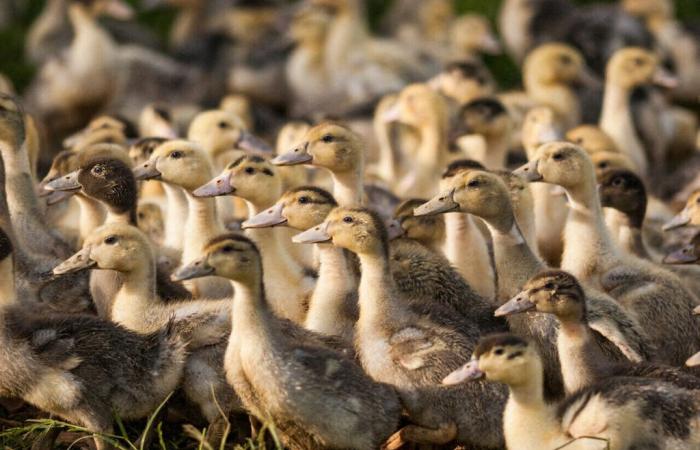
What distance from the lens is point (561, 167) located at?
27.5 ft

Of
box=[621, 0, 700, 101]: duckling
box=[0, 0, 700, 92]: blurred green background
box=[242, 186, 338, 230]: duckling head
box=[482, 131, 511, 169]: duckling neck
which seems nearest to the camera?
box=[242, 186, 338, 230]: duckling head

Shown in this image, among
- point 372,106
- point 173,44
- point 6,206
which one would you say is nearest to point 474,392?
point 6,206

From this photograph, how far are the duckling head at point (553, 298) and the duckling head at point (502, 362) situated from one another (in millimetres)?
438

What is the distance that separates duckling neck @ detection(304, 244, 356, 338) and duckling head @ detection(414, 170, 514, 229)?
0.62 metres

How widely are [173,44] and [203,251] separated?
37.3 ft

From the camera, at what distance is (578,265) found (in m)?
8.23

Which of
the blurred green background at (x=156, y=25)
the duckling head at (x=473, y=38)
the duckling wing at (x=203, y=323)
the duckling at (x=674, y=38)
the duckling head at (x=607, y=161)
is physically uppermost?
the duckling head at (x=607, y=161)

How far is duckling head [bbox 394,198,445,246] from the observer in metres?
8.30

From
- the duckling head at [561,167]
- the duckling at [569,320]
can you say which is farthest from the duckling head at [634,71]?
the duckling at [569,320]

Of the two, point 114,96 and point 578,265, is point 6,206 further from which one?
point 114,96

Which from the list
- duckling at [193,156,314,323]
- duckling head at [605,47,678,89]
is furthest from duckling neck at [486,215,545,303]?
duckling head at [605,47,678,89]

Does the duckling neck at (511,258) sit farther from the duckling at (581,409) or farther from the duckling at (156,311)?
the duckling at (156,311)

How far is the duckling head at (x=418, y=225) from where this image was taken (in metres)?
8.30

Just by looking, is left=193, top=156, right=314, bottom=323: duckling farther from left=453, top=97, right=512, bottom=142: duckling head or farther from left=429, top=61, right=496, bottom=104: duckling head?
left=429, top=61, right=496, bottom=104: duckling head
